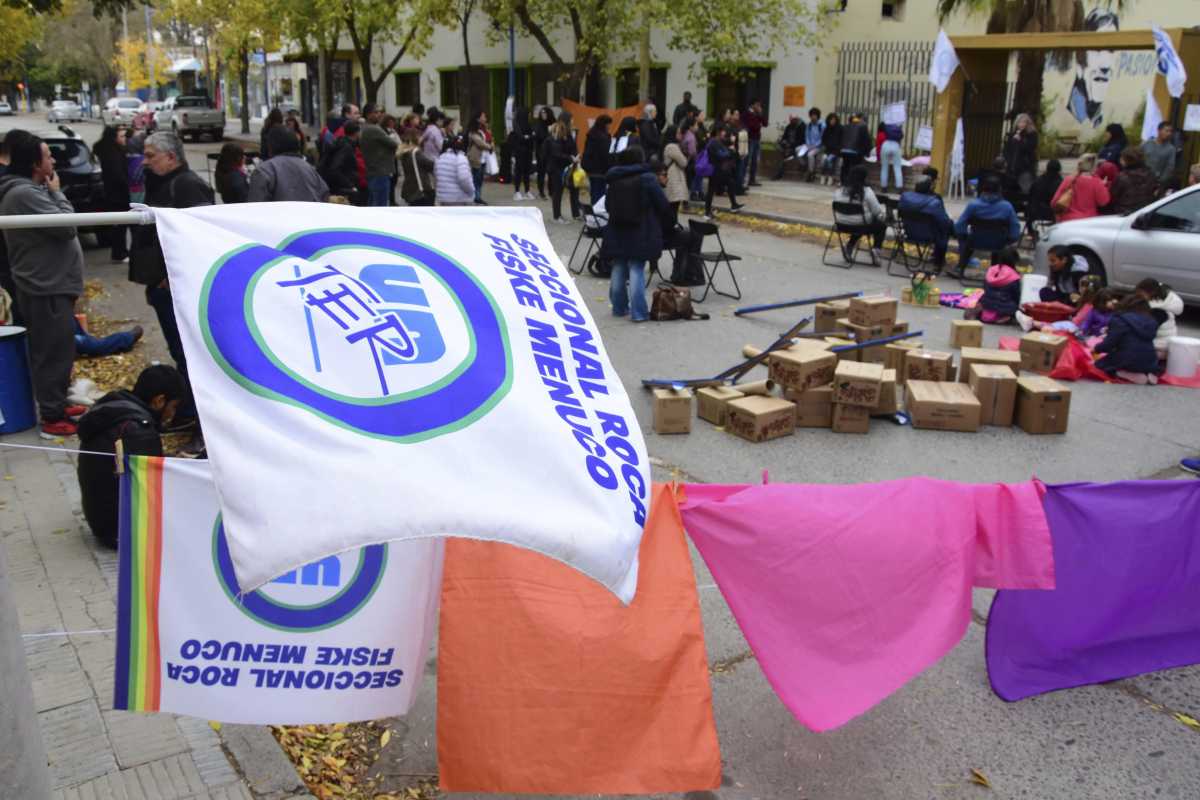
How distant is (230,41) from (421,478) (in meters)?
43.3

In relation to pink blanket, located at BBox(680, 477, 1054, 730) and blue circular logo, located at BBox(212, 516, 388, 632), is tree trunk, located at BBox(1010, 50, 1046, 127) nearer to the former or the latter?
pink blanket, located at BBox(680, 477, 1054, 730)

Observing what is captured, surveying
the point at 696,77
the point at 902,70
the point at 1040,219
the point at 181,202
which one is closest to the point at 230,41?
the point at 696,77

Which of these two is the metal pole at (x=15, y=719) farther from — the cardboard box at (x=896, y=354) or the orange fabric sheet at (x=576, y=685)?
the cardboard box at (x=896, y=354)

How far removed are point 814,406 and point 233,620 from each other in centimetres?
550

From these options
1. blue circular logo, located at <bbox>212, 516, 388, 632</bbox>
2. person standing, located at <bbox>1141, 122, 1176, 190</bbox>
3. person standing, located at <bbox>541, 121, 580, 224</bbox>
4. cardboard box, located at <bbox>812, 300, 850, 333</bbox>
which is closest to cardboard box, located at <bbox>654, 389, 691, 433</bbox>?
cardboard box, located at <bbox>812, 300, 850, 333</bbox>

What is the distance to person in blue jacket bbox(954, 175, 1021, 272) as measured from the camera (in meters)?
13.0

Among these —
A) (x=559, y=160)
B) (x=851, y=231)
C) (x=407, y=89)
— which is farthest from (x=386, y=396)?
(x=407, y=89)

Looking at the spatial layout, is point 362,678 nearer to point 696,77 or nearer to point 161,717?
point 161,717

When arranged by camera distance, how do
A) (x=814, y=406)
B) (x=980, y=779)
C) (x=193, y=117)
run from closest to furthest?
(x=980, y=779)
(x=814, y=406)
(x=193, y=117)

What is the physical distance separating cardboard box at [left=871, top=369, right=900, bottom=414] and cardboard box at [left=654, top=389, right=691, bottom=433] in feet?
4.88

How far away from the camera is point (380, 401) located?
8.32ft

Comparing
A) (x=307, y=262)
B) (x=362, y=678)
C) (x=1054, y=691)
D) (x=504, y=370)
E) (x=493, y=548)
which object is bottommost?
(x=1054, y=691)

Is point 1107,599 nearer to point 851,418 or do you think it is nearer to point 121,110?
point 851,418

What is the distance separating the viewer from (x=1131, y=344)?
30.2 feet
